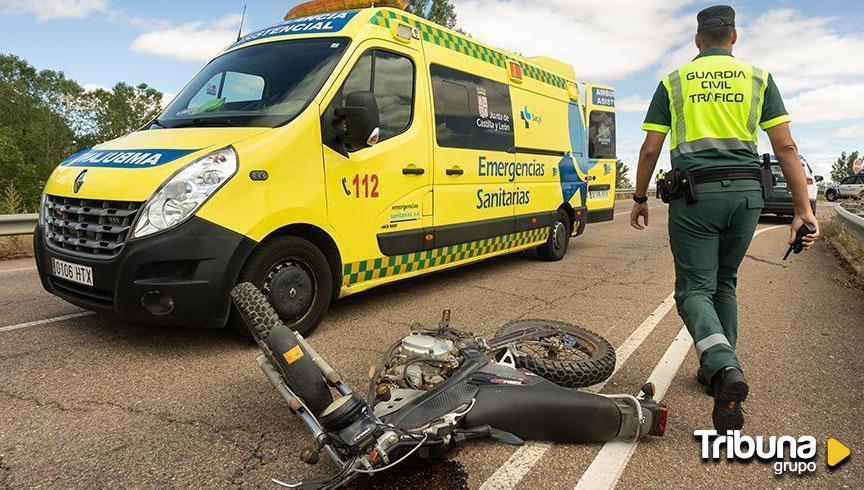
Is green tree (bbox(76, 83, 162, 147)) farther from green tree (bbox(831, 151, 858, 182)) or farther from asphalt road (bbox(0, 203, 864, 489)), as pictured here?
green tree (bbox(831, 151, 858, 182))

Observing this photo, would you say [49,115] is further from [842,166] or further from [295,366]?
[842,166]

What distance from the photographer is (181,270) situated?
324cm

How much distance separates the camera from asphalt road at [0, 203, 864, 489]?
7.33 ft

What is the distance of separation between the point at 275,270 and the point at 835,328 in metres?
4.26

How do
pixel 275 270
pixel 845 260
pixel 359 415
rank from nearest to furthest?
pixel 359 415 → pixel 275 270 → pixel 845 260

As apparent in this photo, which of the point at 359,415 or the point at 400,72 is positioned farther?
the point at 400,72

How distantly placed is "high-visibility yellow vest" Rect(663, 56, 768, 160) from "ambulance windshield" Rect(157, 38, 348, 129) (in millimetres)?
2364

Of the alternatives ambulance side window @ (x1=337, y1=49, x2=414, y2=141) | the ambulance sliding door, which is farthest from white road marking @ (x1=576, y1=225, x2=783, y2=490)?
the ambulance sliding door

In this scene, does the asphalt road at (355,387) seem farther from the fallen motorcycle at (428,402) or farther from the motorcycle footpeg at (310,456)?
the motorcycle footpeg at (310,456)

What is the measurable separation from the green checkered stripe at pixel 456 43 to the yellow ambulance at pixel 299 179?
0.02 metres

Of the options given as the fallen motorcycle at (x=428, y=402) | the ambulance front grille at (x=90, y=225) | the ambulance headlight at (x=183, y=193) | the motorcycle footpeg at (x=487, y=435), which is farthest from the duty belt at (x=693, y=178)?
the ambulance front grille at (x=90, y=225)

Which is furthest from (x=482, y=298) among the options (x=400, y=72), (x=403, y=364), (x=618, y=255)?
(x=618, y=255)

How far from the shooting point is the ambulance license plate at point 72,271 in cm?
328

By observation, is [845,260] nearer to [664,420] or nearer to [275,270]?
[664,420]
